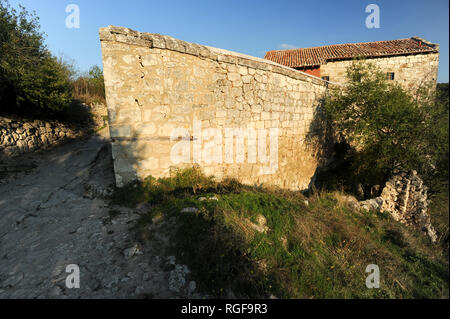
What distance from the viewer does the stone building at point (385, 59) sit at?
14305mm

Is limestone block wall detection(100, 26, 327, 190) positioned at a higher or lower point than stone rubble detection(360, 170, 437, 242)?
higher

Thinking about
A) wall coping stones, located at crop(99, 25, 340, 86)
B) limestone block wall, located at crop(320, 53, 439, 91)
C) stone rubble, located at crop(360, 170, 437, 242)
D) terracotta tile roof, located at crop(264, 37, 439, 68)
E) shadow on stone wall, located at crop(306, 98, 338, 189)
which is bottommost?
stone rubble, located at crop(360, 170, 437, 242)

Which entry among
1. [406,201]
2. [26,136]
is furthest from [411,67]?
[26,136]

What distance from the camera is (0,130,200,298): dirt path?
2223mm

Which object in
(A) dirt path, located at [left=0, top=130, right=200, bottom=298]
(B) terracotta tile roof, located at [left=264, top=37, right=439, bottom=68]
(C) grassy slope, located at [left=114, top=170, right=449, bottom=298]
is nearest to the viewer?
(A) dirt path, located at [left=0, top=130, right=200, bottom=298]

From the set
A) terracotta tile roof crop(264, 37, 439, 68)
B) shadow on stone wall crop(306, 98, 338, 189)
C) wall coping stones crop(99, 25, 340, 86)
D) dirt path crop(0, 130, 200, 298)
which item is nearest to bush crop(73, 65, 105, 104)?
dirt path crop(0, 130, 200, 298)

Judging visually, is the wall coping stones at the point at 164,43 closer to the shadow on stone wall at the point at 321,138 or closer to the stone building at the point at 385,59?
the shadow on stone wall at the point at 321,138

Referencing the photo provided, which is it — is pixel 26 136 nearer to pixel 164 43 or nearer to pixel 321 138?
pixel 164 43

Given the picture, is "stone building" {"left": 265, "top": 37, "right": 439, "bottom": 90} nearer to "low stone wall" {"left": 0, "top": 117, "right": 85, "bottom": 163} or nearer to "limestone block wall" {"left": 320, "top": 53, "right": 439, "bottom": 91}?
"limestone block wall" {"left": 320, "top": 53, "right": 439, "bottom": 91}

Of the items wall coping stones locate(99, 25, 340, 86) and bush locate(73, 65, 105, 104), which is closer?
wall coping stones locate(99, 25, 340, 86)

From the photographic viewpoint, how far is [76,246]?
2887 millimetres

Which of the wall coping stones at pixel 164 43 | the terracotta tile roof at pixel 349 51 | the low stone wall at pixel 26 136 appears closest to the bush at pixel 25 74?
the low stone wall at pixel 26 136

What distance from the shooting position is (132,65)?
3.99m
